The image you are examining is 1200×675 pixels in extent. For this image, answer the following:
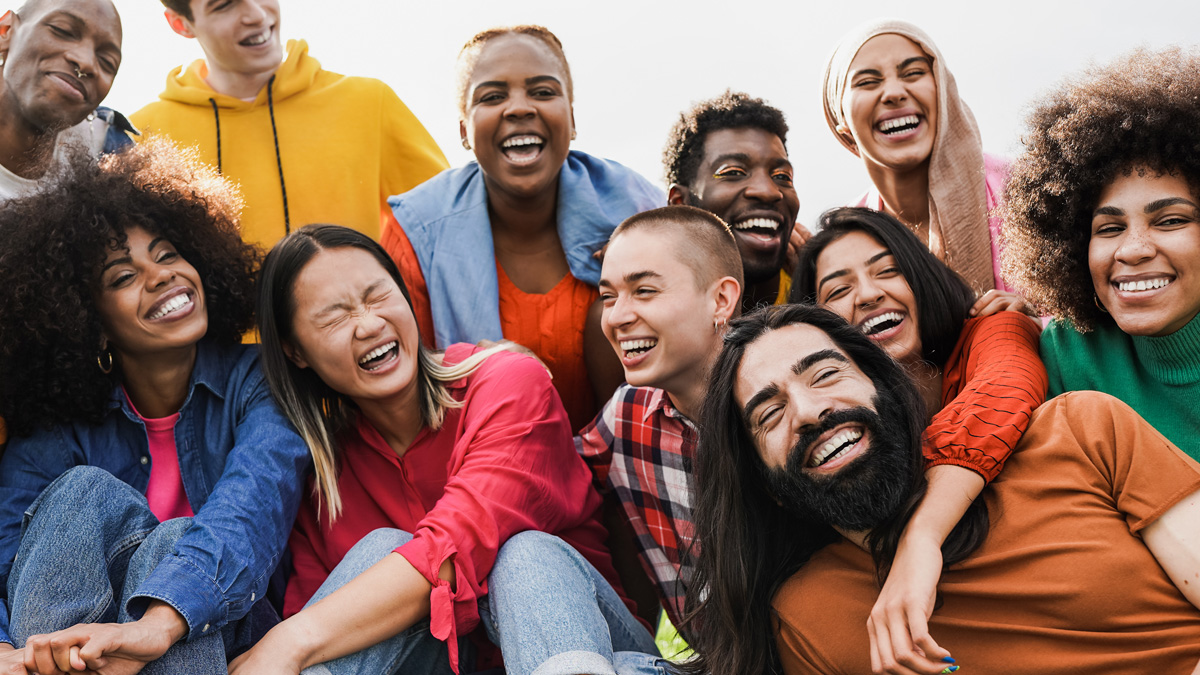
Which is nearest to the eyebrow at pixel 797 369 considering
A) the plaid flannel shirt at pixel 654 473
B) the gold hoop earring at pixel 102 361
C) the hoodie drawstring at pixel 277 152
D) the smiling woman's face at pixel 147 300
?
the plaid flannel shirt at pixel 654 473

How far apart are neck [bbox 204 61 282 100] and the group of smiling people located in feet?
3.66

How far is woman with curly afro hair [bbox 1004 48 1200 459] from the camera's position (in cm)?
309

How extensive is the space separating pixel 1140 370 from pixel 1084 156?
0.72 m

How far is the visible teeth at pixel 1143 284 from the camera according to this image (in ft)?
10.1

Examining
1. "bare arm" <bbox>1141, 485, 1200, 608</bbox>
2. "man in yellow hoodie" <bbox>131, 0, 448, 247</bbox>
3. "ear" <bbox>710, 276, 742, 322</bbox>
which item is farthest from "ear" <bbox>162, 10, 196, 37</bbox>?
"bare arm" <bbox>1141, 485, 1200, 608</bbox>

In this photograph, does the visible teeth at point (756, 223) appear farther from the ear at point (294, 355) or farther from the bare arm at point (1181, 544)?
the bare arm at point (1181, 544)

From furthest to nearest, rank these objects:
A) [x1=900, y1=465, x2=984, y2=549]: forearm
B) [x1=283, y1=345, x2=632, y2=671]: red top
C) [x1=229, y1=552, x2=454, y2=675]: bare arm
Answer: [x1=283, y1=345, x2=632, y2=671]: red top, [x1=229, y1=552, x2=454, y2=675]: bare arm, [x1=900, y1=465, x2=984, y2=549]: forearm

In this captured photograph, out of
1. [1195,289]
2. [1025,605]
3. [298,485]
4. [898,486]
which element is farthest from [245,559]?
[1195,289]

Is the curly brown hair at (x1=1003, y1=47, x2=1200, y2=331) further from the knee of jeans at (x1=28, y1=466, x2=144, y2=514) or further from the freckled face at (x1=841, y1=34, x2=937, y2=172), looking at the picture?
the knee of jeans at (x1=28, y1=466, x2=144, y2=514)

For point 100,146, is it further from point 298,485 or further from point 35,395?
point 298,485

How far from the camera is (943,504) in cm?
272

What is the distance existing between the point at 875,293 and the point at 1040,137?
0.79 m

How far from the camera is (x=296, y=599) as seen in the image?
139 inches

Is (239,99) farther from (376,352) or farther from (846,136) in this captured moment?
(846,136)
